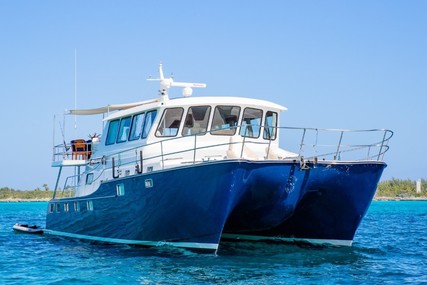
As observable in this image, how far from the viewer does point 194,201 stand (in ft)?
45.1

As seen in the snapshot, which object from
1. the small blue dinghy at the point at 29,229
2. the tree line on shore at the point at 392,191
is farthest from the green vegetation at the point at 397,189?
the small blue dinghy at the point at 29,229

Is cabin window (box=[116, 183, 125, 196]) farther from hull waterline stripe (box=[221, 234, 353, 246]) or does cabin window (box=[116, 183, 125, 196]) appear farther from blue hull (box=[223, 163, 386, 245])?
hull waterline stripe (box=[221, 234, 353, 246])

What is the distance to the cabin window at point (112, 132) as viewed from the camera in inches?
705

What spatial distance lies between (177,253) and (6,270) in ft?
12.1

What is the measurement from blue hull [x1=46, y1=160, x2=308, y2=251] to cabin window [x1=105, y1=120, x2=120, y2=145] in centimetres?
186

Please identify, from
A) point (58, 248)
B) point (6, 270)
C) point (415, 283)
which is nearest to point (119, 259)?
point (6, 270)

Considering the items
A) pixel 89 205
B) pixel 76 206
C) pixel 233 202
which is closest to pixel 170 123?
pixel 233 202

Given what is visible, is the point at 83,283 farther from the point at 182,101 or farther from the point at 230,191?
the point at 182,101

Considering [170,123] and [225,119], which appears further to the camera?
[225,119]

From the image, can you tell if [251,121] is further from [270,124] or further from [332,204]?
[332,204]

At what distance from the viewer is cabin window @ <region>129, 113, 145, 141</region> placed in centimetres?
1656

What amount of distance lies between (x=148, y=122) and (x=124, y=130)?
1.44 metres

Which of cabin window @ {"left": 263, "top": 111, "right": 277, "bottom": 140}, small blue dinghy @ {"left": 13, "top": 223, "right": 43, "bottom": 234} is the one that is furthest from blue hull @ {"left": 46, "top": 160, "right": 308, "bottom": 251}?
small blue dinghy @ {"left": 13, "top": 223, "right": 43, "bottom": 234}

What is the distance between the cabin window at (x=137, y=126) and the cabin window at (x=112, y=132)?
0.99m
